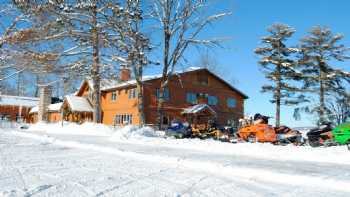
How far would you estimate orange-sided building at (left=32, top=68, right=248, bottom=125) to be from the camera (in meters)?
38.5

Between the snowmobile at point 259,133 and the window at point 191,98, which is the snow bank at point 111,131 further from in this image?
the window at point 191,98

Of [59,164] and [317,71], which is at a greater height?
[317,71]

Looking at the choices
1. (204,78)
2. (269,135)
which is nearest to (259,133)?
(269,135)

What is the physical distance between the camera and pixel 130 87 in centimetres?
3897

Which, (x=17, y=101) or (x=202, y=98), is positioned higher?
(x=17, y=101)

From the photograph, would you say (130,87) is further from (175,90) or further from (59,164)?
(59,164)

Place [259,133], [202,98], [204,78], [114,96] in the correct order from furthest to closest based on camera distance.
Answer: [204,78] → [114,96] → [202,98] → [259,133]

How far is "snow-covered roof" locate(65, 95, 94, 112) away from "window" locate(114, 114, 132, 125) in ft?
14.6

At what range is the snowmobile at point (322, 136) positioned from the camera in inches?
687

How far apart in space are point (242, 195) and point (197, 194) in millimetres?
759

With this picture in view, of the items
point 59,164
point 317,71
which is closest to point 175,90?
point 317,71

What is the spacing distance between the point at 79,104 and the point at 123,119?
6972 mm

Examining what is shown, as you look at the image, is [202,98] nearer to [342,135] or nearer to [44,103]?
[44,103]

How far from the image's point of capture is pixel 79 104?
146ft
